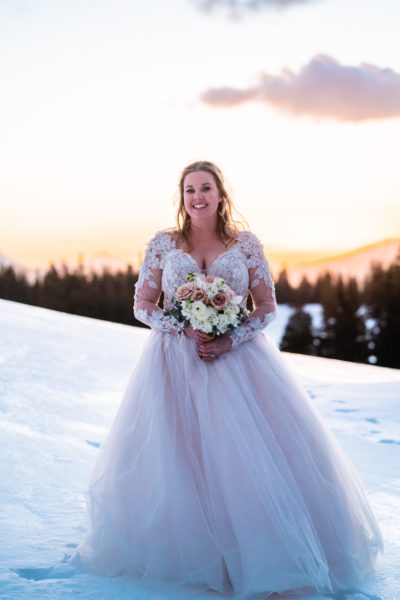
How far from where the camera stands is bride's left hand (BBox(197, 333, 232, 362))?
3.53m

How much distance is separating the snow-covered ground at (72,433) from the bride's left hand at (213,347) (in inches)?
44.8

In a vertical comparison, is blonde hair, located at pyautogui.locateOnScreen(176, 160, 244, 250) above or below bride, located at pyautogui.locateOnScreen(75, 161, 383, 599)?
above

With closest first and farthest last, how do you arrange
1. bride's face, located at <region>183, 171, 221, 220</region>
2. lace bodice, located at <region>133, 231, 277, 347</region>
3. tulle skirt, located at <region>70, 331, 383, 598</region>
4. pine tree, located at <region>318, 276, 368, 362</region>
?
tulle skirt, located at <region>70, 331, 383, 598</region> < lace bodice, located at <region>133, 231, 277, 347</region> < bride's face, located at <region>183, 171, 221, 220</region> < pine tree, located at <region>318, 276, 368, 362</region>

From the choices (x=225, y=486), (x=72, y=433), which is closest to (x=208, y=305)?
(x=225, y=486)

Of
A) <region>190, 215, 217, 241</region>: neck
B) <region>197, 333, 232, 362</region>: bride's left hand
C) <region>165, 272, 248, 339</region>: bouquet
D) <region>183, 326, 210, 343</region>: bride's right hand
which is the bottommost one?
<region>197, 333, 232, 362</region>: bride's left hand

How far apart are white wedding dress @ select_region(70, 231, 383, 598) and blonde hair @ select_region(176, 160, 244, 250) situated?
122 millimetres

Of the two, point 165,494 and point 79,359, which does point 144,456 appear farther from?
point 79,359

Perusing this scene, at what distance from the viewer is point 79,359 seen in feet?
32.6

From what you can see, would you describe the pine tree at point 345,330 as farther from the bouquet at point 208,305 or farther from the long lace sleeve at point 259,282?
the bouquet at point 208,305

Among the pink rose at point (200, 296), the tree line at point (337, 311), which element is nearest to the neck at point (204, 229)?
the pink rose at point (200, 296)

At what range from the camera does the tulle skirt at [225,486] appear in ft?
10.4

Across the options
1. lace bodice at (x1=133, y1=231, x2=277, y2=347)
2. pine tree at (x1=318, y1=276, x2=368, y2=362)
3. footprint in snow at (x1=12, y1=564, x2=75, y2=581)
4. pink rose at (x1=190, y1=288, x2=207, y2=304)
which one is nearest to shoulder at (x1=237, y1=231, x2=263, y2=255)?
lace bodice at (x1=133, y1=231, x2=277, y2=347)

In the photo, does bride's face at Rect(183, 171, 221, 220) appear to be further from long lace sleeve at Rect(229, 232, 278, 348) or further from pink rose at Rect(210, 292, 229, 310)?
pink rose at Rect(210, 292, 229, 310)

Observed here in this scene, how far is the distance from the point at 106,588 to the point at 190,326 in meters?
1.34
